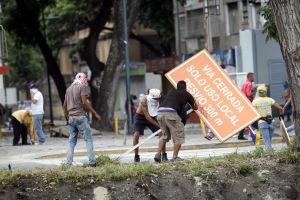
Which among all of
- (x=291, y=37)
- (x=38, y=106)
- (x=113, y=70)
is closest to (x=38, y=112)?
(x=38, y=106)

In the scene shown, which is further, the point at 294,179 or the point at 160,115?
the point at 160,115

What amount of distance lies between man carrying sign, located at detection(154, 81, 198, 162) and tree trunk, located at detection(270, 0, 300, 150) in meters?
2.20

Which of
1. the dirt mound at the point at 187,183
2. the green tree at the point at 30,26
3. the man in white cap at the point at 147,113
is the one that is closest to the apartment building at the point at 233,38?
the green tree at the point at 30,26

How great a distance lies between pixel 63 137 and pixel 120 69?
13.5 ft

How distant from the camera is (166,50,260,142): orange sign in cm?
1562

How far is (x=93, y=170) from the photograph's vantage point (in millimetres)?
11836

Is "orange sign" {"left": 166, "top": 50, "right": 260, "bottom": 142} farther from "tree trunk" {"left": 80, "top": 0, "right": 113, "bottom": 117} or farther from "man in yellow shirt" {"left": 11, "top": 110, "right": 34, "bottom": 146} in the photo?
"tree trunk" {"left": 80, "top": 0, "right": 113, "bottom": 117}

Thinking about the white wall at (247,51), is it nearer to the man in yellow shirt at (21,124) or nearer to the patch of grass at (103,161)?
the man in yellow shirt at (21,124)

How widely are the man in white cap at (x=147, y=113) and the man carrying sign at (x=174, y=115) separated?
1019 mm

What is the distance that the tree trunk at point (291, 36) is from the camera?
1216cm

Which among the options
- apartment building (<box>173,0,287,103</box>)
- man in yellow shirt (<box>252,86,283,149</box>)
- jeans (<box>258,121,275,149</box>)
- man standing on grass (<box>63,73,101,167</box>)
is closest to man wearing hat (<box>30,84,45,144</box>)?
apartment building (<box>173,0,287,103</box>)

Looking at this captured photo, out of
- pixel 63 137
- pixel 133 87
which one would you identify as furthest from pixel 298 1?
pixel 133 87

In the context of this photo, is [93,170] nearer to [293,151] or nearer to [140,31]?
[293,151]

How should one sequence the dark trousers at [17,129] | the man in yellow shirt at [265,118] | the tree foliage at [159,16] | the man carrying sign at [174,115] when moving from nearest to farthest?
the man carrying sign at [174,115], the man in yellow shirt at [265,118], the dark trousers at [17,129], the tree foliage at [159,16]
